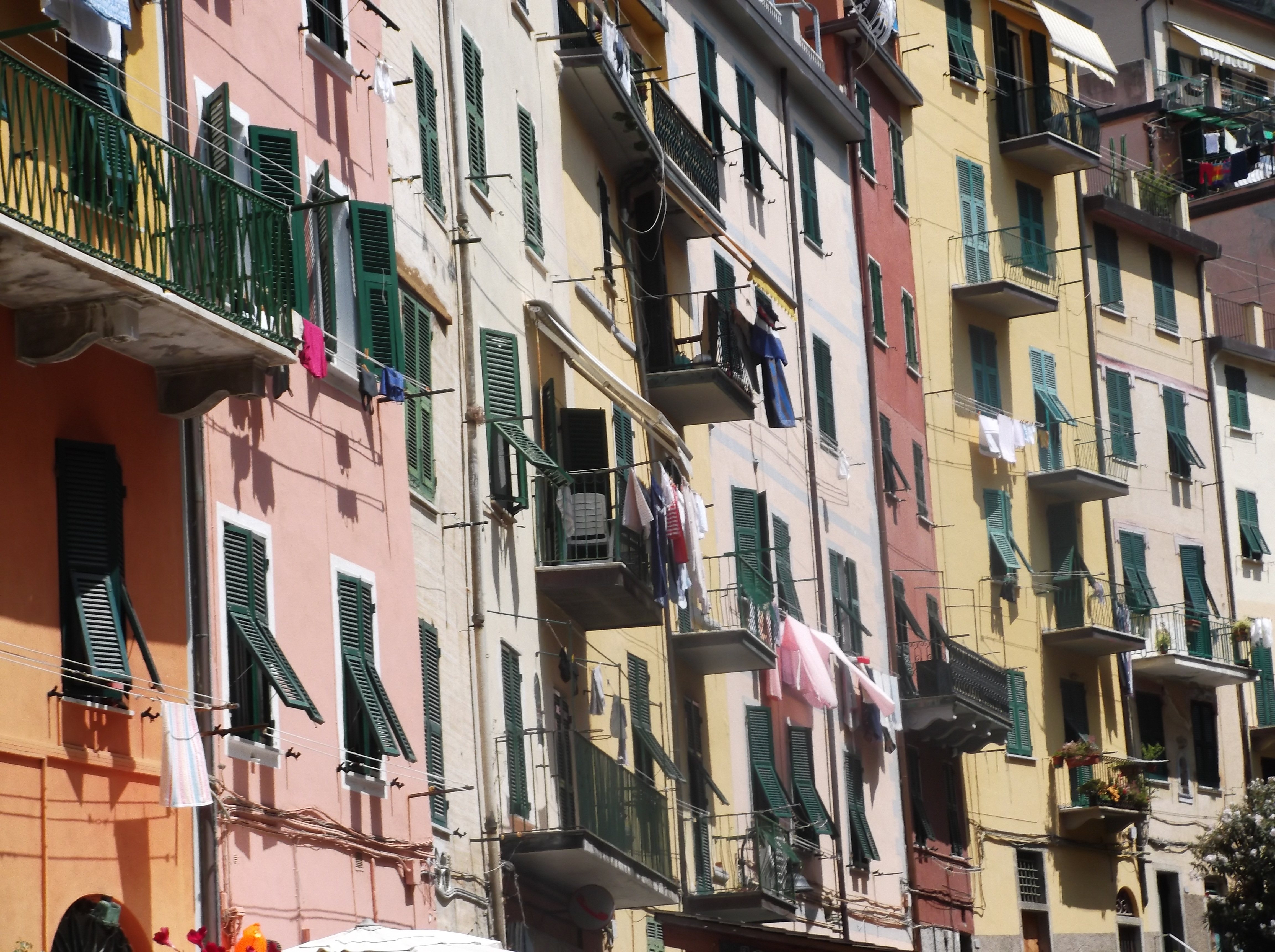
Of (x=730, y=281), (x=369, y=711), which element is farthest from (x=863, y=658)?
(x=369, y=711)

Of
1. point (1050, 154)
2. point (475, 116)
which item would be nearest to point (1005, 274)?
point (1050, 154)

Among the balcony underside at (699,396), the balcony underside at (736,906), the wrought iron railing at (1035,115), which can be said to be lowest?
the balcony underside at (736,906)

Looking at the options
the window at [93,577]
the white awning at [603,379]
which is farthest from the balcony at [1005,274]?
the window at [93,577]

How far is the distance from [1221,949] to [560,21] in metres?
25.1

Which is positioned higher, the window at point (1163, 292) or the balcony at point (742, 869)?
the window at point (1163, 292)

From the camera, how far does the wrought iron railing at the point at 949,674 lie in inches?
1543

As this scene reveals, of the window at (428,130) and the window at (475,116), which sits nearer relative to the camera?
the window at (428,130)

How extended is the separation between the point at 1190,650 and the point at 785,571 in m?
16.6

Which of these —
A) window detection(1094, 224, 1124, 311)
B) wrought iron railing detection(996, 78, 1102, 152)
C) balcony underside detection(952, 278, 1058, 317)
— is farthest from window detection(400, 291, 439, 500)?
window detection(1094, 224, 1124, 311)

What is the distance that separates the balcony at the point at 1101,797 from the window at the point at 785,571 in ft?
36.5

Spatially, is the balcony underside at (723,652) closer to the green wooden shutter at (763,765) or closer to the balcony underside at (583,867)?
the green wooden shutter at (763,765)

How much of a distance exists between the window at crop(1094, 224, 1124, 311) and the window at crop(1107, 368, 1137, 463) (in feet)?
4.96

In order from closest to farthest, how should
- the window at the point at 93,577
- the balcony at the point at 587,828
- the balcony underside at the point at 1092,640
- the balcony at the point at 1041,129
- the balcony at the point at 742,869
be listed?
the window at the point at 93,577 → the balcony at the point at 587,828 → the balcony at the point at 742,869 → the balcony underside at the point at 1092,640 → the balcony at the point at 1041,129

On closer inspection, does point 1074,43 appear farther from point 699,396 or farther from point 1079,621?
point 699,396
